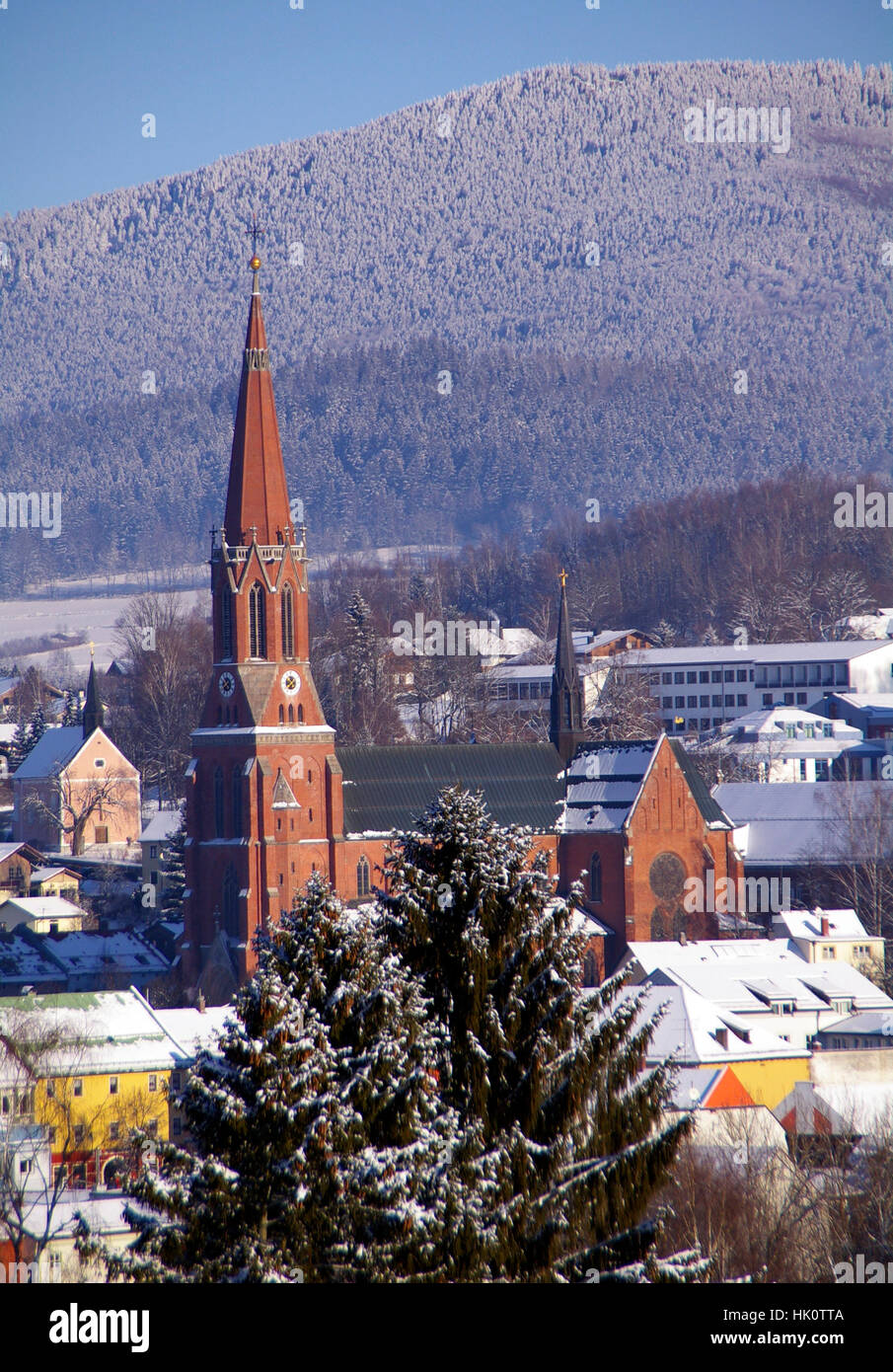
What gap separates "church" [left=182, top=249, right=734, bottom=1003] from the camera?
3110 inches

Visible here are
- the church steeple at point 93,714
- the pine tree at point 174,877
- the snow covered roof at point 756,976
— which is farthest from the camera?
the church steeple at point 93,714

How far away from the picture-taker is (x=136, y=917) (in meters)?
96.0

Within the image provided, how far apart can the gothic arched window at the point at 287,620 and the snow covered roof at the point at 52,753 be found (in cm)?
4287

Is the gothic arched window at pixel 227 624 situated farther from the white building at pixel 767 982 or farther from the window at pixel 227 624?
the white building at pixel 767 982

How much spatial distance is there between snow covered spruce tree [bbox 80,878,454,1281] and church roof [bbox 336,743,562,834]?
202 feet

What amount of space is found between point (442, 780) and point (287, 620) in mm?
9359

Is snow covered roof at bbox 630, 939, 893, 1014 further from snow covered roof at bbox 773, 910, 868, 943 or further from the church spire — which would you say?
the church spire

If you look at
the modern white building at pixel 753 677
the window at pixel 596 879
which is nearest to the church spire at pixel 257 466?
the window at pixel 596 879

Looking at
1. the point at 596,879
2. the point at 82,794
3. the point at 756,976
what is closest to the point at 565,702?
the point at 596,879

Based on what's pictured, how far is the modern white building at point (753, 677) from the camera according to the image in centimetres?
14512

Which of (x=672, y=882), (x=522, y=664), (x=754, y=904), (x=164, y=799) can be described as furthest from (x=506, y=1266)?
(x=522, y=664)

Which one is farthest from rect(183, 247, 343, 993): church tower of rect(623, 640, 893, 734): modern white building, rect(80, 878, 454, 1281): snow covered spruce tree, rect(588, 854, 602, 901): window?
rect(623, 640, 893, 734): modern white building

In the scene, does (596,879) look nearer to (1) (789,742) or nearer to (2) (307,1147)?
(1) (789,742)
